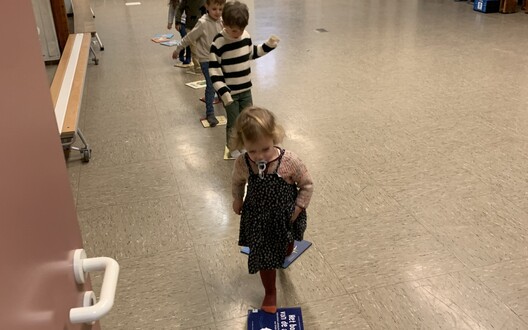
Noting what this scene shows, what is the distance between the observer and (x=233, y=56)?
363 cm

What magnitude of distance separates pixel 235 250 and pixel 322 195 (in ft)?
2.73

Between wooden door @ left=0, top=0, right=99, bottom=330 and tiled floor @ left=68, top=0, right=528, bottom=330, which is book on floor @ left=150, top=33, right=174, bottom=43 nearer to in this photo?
tiled floor @ left=68, top=0, right=528, bottom=330

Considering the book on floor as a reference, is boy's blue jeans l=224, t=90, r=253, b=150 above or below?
above

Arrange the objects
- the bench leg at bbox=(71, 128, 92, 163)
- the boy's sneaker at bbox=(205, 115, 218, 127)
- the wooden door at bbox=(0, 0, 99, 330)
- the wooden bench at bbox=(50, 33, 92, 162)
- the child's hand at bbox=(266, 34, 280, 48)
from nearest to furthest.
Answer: the wooden door at bbox=(0, 0, 99, 330)
the child's hand at bbox=(266, 34, 280, 48)
the wooden bench at bbox=(50, 33, 92, 162)
the bench leg at bbox=(71, 128, 92, 163)
the boy's sneaker at bbox=(205, 115, 218, 127)

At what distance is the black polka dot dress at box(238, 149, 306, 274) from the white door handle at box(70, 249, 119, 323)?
1.07 m

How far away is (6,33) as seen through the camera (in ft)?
2.78

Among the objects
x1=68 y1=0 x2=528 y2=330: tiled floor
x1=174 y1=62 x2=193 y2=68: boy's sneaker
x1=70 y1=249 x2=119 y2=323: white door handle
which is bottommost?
x1=174 y1=62 x2=193 y2=68: boy's sneaker

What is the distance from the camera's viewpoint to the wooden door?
0.78 m

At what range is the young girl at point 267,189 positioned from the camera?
2127mm

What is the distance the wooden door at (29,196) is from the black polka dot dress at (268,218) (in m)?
1.15

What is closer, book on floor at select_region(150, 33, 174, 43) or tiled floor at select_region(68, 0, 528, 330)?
tiled floor at select_region(68, 0, 528, 330)

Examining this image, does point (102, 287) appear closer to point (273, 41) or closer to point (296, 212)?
point (296, 212)

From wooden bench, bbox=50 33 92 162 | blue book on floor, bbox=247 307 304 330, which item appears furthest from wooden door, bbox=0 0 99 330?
wooden bench, bbox=50 33 92 162

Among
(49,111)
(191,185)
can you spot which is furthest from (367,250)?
(49,111)
